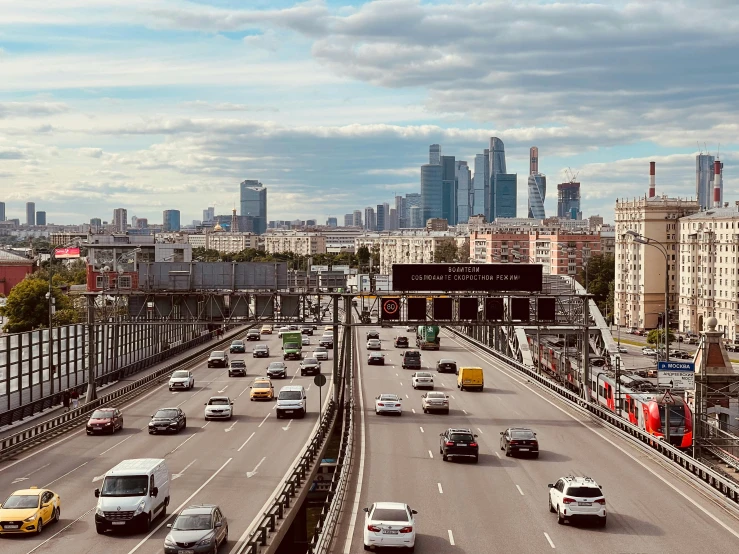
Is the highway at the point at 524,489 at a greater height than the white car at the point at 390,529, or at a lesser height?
lesser

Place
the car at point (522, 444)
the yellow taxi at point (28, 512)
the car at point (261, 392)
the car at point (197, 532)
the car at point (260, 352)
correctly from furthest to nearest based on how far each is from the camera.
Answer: the car at point (260, 352) → the car at point (261, 392) → the car at point (522, 444) → the yellow taxi at point (28, 512) → the car at point (197, 532)

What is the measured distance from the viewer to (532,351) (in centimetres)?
11269

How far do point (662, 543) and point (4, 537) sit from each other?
18.7 metres

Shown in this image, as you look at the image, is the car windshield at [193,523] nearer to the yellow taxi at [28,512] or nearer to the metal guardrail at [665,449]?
the yellow taxi at [28,512]

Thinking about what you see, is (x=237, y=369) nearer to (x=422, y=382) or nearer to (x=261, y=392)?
(x=261, y=392)

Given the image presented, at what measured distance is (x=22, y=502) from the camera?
30.1 meters

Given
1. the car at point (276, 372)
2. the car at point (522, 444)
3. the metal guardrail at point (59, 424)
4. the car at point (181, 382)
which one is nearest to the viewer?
the car at point (522, 444)

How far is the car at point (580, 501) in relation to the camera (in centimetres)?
3008

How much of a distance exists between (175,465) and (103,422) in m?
10.9

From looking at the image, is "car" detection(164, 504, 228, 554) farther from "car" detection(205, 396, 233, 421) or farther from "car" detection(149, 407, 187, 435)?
"car" detection(205, 396, 233, 421)

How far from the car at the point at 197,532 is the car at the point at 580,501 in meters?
10.2

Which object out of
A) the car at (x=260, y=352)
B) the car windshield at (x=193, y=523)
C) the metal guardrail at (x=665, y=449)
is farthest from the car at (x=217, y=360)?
the car windshield at (x=193, y=523)

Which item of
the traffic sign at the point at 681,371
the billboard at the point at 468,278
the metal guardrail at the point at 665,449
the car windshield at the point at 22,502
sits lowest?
the metal guardrail at the point at 665,449

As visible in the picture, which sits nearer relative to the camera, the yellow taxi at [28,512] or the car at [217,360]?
the yellow taxi at [28,512]
